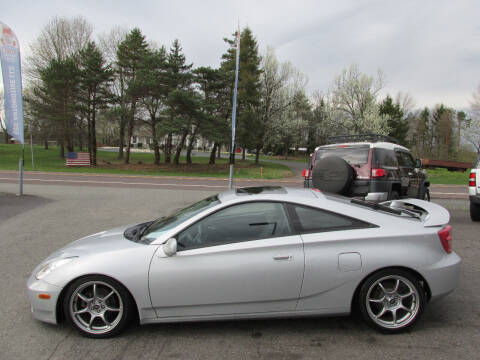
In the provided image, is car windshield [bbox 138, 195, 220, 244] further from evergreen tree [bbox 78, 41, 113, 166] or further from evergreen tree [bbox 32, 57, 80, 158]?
evergreen tree [bbox 32, 57, 80, 158]

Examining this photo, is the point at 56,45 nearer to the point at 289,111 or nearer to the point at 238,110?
the point at 238,110

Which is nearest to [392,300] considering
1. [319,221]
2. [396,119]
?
[319,221]

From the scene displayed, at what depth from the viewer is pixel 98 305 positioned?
3.06 m

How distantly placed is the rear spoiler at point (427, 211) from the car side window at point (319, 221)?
677 millimetres

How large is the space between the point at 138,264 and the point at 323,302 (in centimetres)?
171

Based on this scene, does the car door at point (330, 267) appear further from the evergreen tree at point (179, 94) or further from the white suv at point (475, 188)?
the evergreen tree at point (179, 94)

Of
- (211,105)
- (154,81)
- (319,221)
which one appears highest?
(154,81)

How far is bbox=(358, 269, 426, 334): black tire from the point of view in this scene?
3049 millimetres

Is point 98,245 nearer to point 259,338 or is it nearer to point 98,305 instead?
point 98,305

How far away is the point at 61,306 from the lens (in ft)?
10.2

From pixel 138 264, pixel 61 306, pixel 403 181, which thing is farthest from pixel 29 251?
pixel 403 181

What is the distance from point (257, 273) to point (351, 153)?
17.2 ft

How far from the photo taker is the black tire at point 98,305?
3.00m

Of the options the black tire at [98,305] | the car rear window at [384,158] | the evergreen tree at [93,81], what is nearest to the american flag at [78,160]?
the evergreen tree at [93,81]
